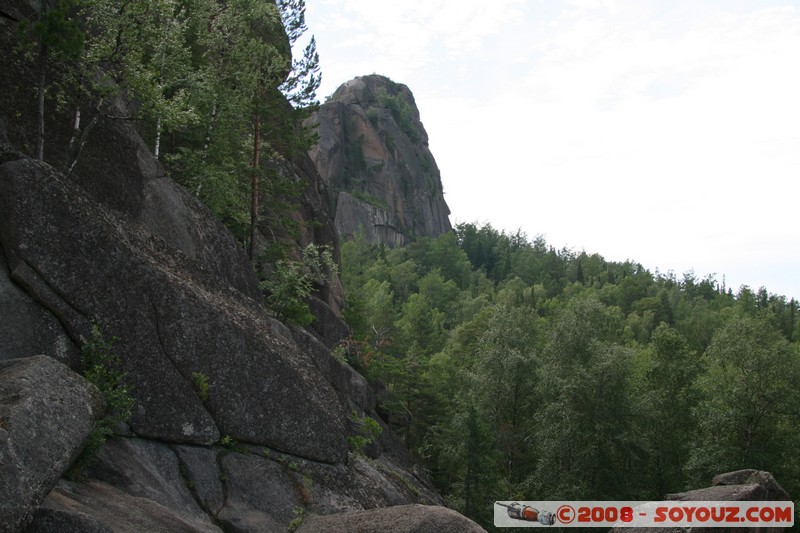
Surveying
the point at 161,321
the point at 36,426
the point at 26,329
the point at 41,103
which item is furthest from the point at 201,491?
the point at 41,103

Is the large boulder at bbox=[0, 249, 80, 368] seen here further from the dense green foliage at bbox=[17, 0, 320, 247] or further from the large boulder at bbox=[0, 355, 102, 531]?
the dense green foliage at bbox=[17, 0, 320, 247]

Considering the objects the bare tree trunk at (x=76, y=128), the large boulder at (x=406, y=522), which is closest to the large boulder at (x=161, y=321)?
the bare tree trunk at (x=76, y=128)

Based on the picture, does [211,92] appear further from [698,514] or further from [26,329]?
[698,514]

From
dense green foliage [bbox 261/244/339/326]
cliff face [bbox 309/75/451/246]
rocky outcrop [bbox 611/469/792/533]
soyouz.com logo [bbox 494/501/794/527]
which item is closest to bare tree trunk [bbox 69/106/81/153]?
dense green foliage [bbox 261/244/339/326]

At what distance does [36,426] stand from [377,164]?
118 metres

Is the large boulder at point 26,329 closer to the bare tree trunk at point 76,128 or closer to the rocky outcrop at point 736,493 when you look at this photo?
the bare tree trunk at point 76,128

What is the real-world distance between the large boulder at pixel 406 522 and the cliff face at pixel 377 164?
10171 centimetres

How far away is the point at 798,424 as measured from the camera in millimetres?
30641

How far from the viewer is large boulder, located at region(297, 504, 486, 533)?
957 centimetres

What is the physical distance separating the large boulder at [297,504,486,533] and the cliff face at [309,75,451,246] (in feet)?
334

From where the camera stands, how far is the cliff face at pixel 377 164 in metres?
117

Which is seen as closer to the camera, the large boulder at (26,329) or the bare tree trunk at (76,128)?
the large boulder at (26,329)

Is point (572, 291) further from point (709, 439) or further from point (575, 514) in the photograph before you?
point (575, 514)

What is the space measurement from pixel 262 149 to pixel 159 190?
1040cm
